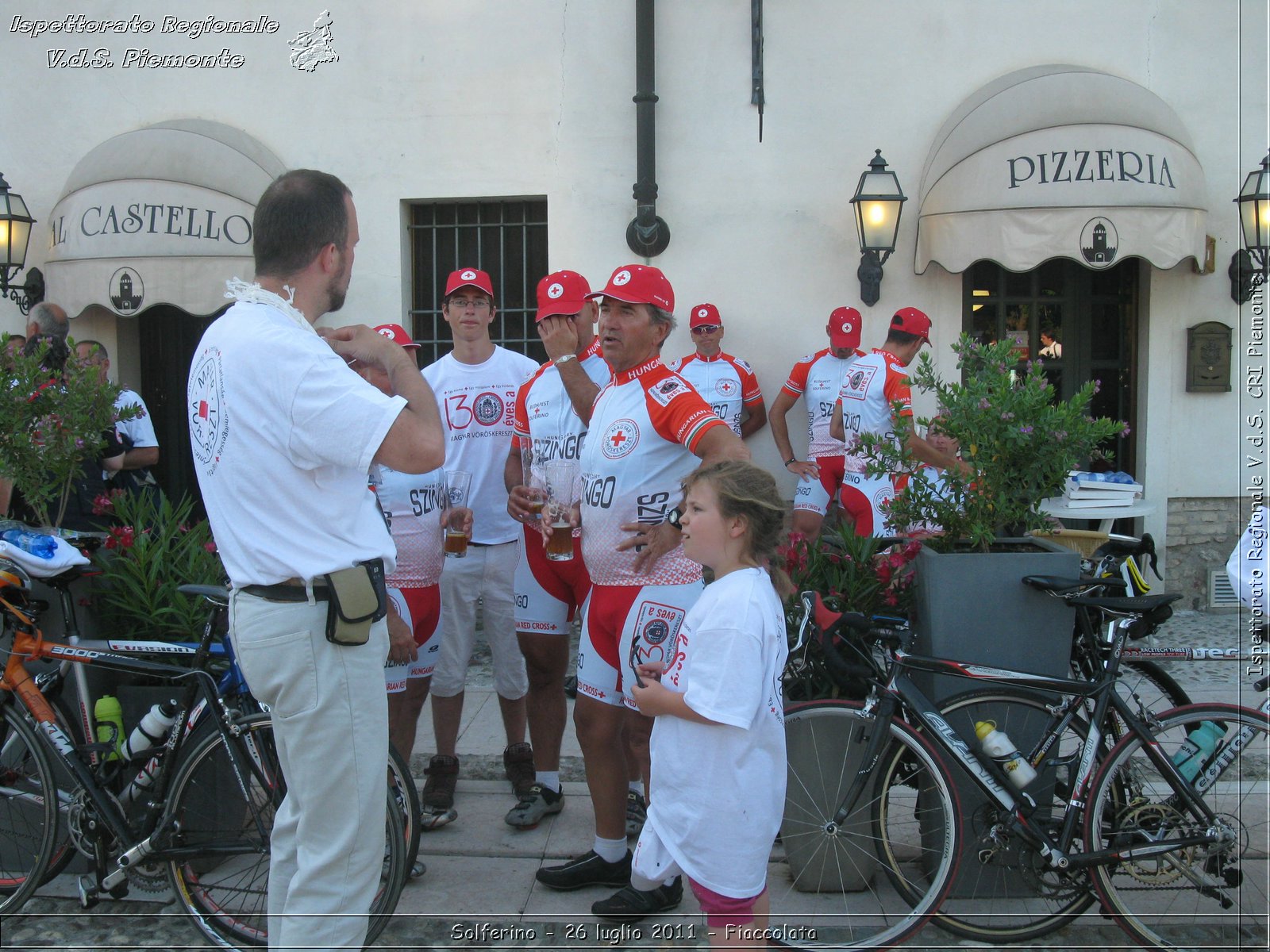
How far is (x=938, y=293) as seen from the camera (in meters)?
7.51

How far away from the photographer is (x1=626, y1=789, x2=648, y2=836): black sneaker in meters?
4.09

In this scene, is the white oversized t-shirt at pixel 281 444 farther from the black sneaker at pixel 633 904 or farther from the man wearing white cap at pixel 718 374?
the man wearing white cap at pixel 718 374

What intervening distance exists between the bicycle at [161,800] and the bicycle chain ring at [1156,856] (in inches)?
88.3

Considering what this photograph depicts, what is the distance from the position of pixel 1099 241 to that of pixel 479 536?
460cm

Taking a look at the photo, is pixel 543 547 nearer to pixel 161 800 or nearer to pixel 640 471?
pixel 640 471

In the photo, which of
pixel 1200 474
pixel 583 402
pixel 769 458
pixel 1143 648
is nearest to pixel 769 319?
pixel 769 458

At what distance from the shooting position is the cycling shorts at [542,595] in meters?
4.14

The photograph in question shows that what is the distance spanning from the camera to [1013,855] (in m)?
3.37

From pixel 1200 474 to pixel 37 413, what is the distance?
A: 7266 mm

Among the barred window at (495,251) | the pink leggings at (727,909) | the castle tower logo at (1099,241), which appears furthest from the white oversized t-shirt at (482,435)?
the castle tower logo at (1099,241)

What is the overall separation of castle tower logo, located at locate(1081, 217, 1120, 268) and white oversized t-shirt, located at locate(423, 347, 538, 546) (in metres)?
4.15

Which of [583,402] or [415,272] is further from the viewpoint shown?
[415,272]

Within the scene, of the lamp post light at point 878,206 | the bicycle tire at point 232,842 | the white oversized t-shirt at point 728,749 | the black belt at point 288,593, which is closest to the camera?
the black belt at point 288,593

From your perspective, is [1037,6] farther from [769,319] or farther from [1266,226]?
[769,319]
